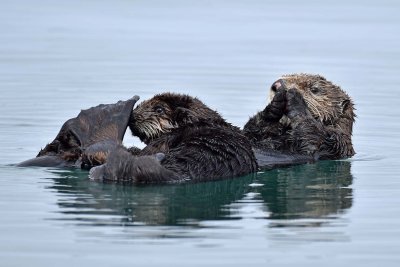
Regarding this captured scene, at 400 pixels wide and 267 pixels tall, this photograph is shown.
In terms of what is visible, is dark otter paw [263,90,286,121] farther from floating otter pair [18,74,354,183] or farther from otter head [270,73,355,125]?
otter head [270,73,355,125]

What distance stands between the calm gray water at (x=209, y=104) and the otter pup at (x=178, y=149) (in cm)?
10

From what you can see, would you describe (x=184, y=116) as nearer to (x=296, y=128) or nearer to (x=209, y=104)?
(x=296, y=128)

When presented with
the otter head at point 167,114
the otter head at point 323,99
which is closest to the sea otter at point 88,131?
the otter head at point 167,114

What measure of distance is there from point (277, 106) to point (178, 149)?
5.11 ft

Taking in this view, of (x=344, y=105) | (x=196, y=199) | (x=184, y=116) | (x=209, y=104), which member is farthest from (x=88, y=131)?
(x=209, y=104)

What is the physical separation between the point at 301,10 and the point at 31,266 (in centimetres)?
1536

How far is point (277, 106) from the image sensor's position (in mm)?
9672

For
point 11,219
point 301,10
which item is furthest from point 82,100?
point 301,10

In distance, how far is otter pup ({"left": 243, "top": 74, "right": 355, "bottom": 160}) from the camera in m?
9.56

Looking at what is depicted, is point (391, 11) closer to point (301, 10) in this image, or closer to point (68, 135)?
point (301, 10)

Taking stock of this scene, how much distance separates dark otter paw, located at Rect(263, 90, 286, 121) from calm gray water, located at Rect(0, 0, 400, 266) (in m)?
0.55

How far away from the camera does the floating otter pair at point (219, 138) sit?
8173mm

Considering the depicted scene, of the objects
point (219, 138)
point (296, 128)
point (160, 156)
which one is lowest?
point (160, 156)

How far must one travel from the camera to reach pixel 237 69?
15148 millimetres
